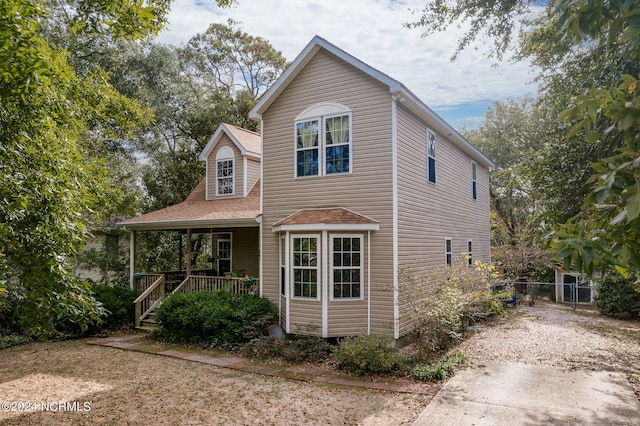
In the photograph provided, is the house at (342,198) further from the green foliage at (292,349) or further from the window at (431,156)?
the green foliage at (292,349)

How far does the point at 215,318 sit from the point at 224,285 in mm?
1940

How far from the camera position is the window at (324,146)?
10.9 m

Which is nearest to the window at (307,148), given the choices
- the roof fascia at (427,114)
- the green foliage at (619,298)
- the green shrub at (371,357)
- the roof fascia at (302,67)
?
the roof fascia at (302,67)

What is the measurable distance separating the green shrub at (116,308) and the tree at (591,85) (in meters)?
13.0

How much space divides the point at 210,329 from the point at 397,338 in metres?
4.88

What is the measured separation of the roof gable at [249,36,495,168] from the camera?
1012cm

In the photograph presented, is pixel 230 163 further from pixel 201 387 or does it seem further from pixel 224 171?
pixel 201 387

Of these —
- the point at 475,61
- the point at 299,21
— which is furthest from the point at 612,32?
the point at 475,61

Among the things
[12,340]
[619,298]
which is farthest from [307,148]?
[619,298]

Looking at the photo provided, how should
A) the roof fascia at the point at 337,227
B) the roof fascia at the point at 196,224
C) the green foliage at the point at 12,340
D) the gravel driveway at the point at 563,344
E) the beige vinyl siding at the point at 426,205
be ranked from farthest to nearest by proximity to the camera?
1. the roof fascia at the point at 196,224
2. the green foliage at the point at 12,340
3. the beige vinyl siding at the point at 426,205
4. the roof fascia at the point at 337,227
5. the gravel driveway at the point at 563,344

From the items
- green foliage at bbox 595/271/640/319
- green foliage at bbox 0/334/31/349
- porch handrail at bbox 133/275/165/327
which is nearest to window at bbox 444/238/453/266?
green foliage at bbox 595/271/640/319

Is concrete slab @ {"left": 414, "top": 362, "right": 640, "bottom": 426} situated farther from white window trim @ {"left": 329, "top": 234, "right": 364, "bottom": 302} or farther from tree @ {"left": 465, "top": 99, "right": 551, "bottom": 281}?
tree @ {"left": 465, "top": 99, "right": 551, "bottom": 281}

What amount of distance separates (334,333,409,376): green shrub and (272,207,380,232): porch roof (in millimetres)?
2668

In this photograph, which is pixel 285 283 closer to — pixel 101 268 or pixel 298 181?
pixel 298 181
